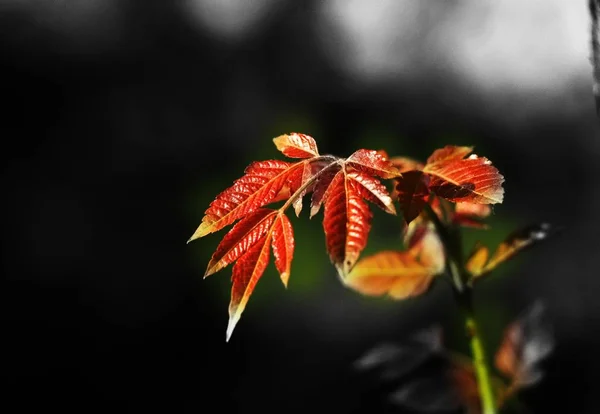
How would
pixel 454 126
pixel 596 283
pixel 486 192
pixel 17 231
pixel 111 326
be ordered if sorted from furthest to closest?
pixel 454 126 < pixel 596 283 < pixel 17 231 < pixel 111 326 < pixel 486 192

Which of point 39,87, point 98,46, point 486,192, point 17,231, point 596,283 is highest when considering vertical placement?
point 98,46

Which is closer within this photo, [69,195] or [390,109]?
[69,195]

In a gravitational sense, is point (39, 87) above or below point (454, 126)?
above

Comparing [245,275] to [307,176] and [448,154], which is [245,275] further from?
[448,154]

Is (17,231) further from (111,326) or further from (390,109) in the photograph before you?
(390,109)

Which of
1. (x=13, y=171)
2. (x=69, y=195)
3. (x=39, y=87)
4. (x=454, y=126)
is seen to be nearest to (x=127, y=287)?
(x=69, y=195)

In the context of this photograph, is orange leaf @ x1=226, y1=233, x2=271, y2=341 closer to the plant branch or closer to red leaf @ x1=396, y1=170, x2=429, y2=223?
red leaf @ x1=396, y1=170, x2=429, y2=223

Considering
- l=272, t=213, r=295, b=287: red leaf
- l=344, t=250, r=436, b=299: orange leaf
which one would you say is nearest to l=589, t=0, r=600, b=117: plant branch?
l=344, t=250, r=436, b=299: orange leaf
